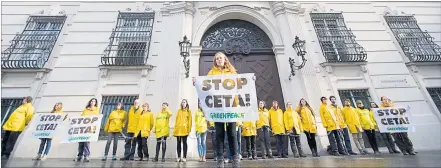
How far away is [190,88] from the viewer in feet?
26.3

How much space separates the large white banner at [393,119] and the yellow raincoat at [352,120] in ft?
1.63

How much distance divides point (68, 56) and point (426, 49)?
51.9 ft

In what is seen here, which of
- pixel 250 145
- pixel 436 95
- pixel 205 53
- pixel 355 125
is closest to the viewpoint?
pixel 250 145

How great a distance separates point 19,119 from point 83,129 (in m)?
1.70

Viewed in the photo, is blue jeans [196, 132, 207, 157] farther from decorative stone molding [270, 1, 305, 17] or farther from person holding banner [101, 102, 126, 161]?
decorative stone molding [270, 1, 305, 17]

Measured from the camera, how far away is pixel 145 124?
609 centimetres

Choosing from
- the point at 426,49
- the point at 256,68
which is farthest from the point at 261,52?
the point at 426,49

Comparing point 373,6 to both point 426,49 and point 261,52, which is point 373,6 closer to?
point 426,49

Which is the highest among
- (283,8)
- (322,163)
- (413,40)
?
(283,8)

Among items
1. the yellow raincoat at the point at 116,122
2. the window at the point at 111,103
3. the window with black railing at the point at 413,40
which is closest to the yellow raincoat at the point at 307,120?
the yellow raincoat at the point at 116,122

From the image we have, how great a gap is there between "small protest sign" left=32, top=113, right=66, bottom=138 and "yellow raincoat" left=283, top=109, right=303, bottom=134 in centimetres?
650

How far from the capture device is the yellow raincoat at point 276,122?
647 cm

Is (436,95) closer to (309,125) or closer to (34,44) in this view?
(309,125)

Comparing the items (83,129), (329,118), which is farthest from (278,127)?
(83,129)
